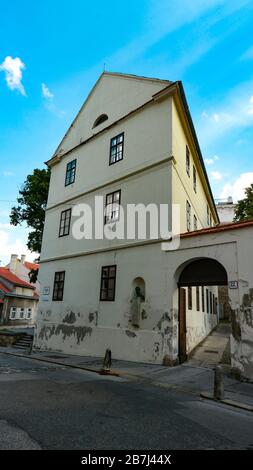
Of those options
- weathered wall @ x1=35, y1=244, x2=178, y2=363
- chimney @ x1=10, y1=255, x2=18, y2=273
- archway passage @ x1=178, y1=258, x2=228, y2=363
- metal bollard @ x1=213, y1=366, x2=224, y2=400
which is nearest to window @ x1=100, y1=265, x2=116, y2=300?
weathered wall @ x1=35, y1=244, x2=178, y2=363

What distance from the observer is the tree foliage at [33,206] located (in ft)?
78.6

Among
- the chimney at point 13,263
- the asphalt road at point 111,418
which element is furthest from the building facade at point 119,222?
the chimney at point 13,263

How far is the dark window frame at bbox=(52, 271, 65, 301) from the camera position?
16.3 meters

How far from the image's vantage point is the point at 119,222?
1414 cm

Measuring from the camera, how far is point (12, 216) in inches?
958

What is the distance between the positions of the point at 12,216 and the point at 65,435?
2233 centimetres

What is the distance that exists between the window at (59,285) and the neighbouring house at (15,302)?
19.4 metres

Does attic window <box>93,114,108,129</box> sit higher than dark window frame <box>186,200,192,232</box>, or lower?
higher

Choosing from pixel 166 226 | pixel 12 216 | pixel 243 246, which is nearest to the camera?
pixel 243 246

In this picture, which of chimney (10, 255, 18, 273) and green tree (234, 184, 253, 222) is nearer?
green tree (234, 184, 253, 222)

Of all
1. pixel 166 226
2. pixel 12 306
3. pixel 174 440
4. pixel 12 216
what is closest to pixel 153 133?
pixel 166 226

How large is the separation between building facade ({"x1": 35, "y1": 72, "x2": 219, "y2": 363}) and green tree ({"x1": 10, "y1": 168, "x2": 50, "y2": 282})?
Answer: 4.93 meters

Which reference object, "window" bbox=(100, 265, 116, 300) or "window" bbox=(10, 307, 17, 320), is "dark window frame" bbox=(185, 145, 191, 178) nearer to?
"window" bbox=(100, 265, 116, 300)

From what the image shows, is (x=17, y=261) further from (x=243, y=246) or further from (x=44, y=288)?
(x=243, y=246)
